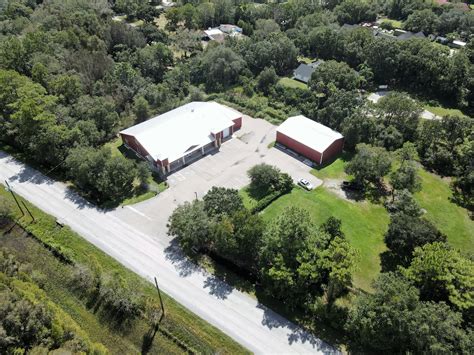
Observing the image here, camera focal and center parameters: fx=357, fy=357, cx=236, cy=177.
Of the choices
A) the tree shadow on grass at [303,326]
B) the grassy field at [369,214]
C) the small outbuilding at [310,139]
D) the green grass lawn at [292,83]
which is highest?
the small outbuilding at [310,139]

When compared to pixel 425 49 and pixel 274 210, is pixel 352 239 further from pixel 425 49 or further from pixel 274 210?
pixel 425 49

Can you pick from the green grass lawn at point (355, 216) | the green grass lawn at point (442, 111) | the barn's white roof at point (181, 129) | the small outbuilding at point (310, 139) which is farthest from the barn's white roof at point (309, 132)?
the green grass lawn at point (442, 111)

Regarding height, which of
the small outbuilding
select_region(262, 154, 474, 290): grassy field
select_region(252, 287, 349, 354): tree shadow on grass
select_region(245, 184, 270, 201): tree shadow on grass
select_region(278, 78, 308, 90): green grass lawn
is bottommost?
select_region(278, 78, 308, 90): green grass lawn

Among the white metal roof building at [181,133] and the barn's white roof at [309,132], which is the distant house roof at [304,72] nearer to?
the barn's white roof at [309,132]

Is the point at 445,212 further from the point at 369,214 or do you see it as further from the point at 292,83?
the point at 292,83

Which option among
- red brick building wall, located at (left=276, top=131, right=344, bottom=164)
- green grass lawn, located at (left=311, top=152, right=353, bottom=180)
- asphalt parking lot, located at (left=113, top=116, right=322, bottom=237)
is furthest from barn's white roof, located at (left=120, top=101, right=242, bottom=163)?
green grass lawn, located at (left=311, top=152, right=353, bottom=180)

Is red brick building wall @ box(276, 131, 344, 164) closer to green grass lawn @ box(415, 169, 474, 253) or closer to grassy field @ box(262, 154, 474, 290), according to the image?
grassy field @ box(262, 154, 474, 290)

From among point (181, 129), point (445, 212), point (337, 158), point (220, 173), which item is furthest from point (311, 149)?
point (181, 129)
